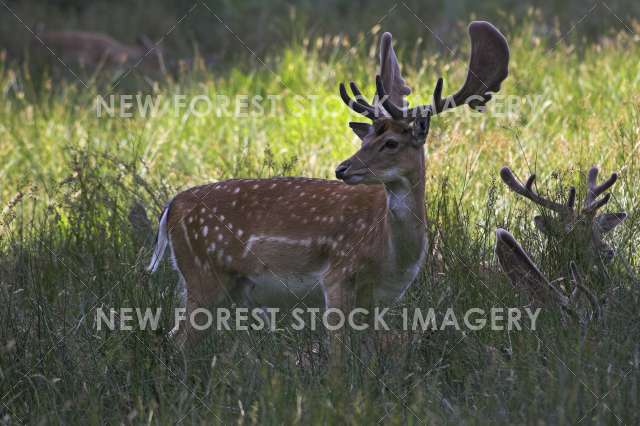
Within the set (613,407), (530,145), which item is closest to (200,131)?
(530,145)

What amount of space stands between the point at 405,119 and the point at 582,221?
33.9 inches

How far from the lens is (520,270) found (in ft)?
15.1

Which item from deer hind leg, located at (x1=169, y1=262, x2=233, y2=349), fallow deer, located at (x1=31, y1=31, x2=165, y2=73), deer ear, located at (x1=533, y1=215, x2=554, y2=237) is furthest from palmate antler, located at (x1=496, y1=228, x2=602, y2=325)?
Result: fallow deer, located at (x1=31, y1=31, x2=165, y2=73)

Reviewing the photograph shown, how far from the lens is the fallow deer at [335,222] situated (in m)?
4.99

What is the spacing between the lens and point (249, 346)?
4500mm

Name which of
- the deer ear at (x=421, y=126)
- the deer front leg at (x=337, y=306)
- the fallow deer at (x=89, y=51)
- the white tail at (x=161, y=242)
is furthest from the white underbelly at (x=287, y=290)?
the fallow deer at (x=89, y=51)

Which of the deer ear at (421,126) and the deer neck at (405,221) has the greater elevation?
the deer ear at (421,126)

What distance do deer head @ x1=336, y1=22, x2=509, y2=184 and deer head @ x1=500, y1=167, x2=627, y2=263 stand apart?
42 cm

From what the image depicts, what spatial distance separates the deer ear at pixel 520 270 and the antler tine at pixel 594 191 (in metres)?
0.53

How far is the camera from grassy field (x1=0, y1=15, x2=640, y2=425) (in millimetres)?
3824

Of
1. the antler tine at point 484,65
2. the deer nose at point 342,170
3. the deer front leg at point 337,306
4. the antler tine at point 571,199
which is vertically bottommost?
the deer front leg at point 337,306
